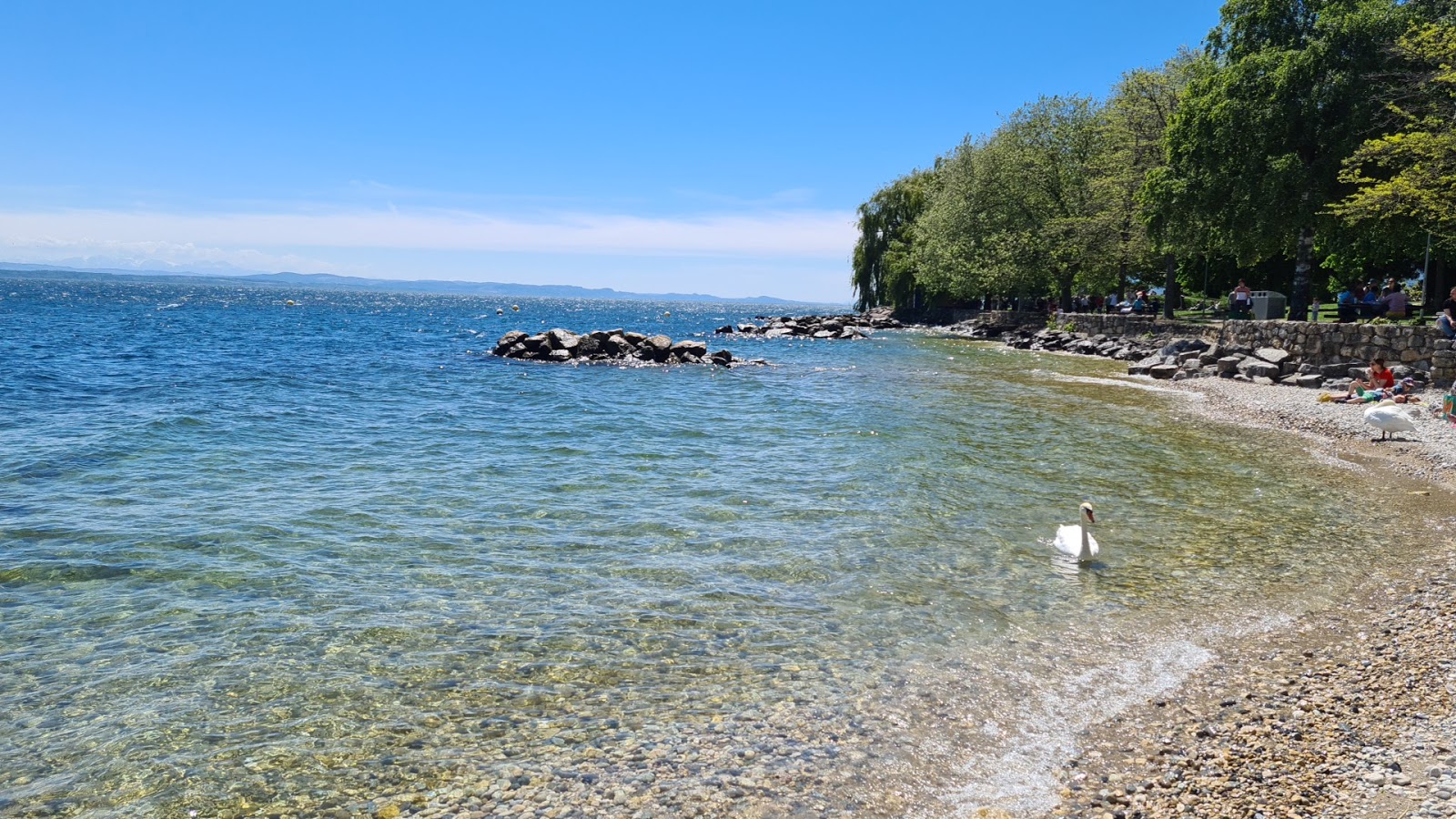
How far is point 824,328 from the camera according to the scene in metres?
66.3

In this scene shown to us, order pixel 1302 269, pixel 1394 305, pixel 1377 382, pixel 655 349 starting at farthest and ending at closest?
1. pixel 655 349
2. pixel 1302 269
3. pixel 1394 305
4. pixel 1377 382

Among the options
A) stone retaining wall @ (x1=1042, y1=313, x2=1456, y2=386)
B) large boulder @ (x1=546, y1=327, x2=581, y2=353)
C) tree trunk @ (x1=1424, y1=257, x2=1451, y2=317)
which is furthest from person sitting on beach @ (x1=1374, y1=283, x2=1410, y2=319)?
large boulder @ (x1=546, y1=327, x2=581, y2=353)

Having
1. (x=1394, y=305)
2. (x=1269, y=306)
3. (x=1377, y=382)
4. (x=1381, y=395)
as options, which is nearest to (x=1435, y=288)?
(x=1394, y=305)

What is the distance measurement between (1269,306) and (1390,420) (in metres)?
17.4

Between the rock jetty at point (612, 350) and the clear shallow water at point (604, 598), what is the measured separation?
1944 cm

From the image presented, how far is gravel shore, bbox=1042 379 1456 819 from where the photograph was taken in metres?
4.96

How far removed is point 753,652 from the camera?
741 centimetres

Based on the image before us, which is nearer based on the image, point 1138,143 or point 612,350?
point 612,350

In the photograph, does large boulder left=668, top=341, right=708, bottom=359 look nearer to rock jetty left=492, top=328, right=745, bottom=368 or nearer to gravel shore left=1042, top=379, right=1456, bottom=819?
rock jetty left=492, top=328, right=745, bottom=368

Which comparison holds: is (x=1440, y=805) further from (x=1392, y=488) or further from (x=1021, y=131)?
(x=1021, y=131)

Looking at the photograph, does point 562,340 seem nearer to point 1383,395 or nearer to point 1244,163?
point 1244,163

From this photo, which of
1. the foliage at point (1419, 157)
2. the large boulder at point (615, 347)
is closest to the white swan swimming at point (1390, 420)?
the foliage at point (1419, 157)

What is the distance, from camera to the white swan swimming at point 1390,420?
16.8 metres

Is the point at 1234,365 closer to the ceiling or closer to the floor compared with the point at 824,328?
closer to the floor
